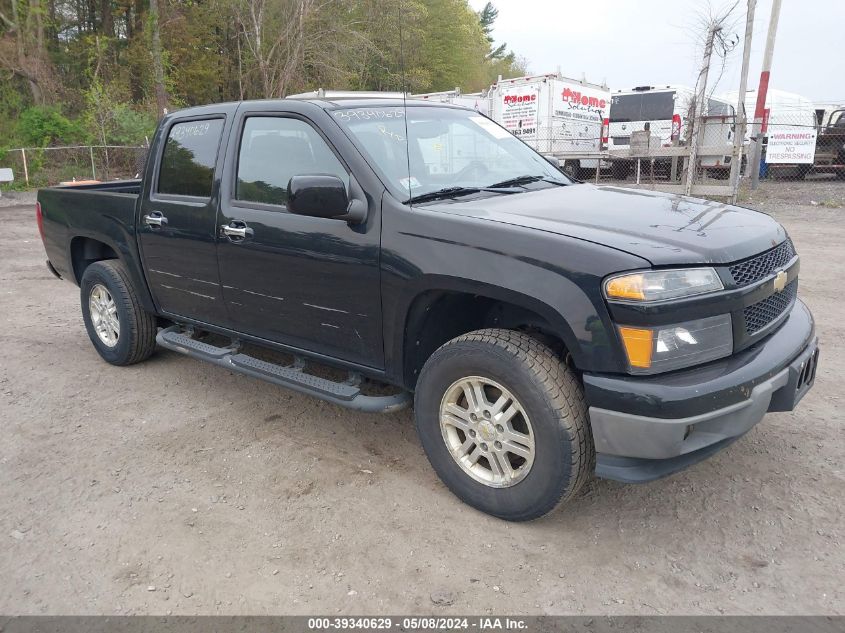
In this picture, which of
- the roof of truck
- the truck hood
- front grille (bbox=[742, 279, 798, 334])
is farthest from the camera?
the roof of truck

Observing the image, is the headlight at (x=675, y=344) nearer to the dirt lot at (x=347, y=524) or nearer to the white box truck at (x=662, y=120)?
the dirt lot at (x=347, y=524)

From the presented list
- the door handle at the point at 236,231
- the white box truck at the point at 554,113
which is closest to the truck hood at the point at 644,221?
the door handle at the point at 236,231

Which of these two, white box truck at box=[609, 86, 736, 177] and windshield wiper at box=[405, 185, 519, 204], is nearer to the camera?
windshield wiper at box=[405, 185, 519, 204]

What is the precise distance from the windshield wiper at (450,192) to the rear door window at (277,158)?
1.31 feet

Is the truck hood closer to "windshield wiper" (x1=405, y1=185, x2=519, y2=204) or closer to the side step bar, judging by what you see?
"windshield wiper" (x1=405, y1=185, x2=519, y2=204)

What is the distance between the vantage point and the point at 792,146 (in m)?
16.1

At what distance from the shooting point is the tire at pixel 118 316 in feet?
16.2

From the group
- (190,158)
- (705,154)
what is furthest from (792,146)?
(190,158)

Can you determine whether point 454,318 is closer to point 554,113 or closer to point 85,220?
point 85,220

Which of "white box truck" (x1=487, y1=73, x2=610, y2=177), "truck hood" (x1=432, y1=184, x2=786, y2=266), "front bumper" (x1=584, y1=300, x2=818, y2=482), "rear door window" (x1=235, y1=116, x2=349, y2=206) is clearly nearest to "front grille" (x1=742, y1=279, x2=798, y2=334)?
"front bumper" (x1=584, y1=300, x2=818, y2=482)

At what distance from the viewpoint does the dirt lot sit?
259 cm

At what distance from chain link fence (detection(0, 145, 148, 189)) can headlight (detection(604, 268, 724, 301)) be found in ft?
68.6
